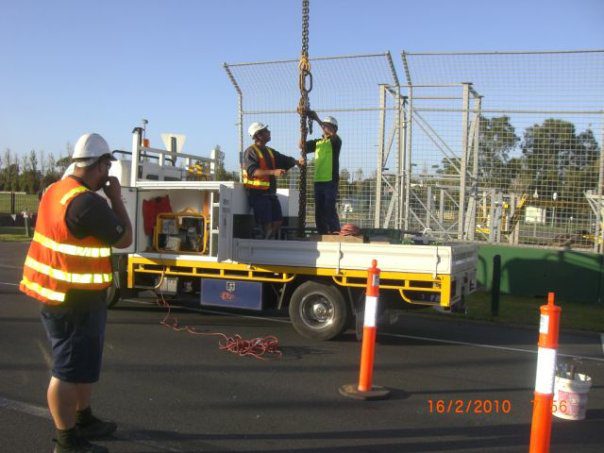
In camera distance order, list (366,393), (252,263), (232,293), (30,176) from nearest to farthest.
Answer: (366,393) → (252,263) → (232,293) → (30,176)

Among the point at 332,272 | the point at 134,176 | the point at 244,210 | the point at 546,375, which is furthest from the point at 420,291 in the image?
the point at 134,176

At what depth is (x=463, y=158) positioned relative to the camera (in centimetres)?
1167

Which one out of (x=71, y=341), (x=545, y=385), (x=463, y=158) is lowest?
(x=545, y=385)

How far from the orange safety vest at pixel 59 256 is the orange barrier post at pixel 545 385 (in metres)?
2.74

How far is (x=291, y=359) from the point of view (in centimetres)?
666

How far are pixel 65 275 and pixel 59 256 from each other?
0.12 meters

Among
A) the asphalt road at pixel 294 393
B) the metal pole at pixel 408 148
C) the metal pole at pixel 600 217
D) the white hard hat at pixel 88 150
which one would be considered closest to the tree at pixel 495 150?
the metal pole at pixel 408 148

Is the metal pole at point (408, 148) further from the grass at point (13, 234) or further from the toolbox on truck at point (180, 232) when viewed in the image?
the grass at point (13, 234)

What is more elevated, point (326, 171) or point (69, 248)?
point (326, 171)

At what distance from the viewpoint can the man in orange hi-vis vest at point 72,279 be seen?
12.0ft

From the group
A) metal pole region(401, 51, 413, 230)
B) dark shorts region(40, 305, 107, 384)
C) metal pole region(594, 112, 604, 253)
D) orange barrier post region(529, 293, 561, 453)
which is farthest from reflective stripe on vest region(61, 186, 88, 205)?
metal pole region(594, 112, 604, 253)

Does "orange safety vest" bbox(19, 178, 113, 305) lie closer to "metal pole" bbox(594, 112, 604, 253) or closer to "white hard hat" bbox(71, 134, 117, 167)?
"white hard hat" bbox(71, 134, 117, 167)

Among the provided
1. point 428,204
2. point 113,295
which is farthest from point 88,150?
point 428,204

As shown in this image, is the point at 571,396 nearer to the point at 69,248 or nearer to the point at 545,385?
the point at 545,385
